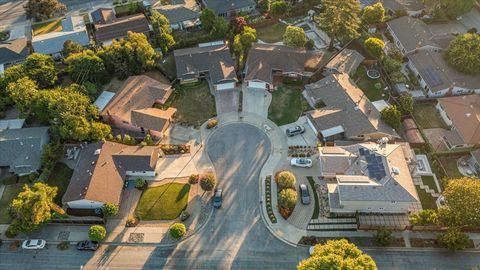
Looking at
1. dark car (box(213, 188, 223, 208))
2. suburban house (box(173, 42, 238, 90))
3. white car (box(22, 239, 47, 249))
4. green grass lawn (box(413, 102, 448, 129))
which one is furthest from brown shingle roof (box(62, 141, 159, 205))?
green grass lawn (box(413, 102, 448, 129))

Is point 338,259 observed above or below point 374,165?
below

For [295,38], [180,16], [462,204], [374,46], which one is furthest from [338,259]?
[180,16]

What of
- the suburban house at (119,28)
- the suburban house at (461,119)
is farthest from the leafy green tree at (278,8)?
the suburban house at (461,119)

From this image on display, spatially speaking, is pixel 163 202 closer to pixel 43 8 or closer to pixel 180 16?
pixel 180 16

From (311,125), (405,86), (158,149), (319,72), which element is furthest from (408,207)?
(158,149)

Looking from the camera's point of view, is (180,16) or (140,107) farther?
(180,16)

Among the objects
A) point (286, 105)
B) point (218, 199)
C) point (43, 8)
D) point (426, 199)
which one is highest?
point (43, 8)

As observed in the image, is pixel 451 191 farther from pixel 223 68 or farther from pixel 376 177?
pixel 223 68
